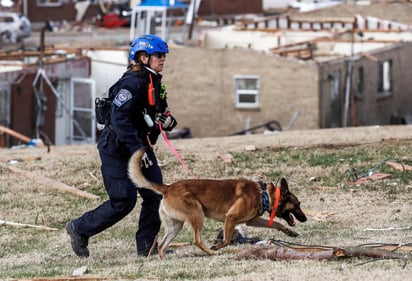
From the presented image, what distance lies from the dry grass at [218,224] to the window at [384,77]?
1865cm

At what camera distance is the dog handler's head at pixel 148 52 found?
33.8 feet

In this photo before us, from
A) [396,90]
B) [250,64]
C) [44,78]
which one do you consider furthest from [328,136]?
[396,90]

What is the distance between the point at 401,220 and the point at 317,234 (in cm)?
114

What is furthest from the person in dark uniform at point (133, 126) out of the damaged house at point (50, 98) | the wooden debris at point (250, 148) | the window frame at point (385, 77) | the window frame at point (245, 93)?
the window frame at point (385, 77)

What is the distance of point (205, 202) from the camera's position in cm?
1017

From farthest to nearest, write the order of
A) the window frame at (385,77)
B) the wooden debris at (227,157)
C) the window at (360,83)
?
the window frame at (385,77), the window at (360,83), the wooden debris at (227,157)

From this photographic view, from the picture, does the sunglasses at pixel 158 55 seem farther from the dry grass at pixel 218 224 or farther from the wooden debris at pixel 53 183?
the wooden debris at pixel 53 183

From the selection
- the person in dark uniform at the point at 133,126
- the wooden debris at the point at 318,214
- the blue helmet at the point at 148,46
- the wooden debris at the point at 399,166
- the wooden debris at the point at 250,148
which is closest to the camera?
the person in dark uniform at the point at 133,126

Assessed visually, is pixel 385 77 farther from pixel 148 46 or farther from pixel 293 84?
pixel 148 46

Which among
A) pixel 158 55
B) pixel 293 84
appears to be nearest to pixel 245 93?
pixel 293 84

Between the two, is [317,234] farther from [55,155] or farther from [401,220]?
[55,155]

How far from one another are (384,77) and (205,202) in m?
28.6

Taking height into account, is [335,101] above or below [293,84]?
below

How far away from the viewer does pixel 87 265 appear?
10.4 metres
